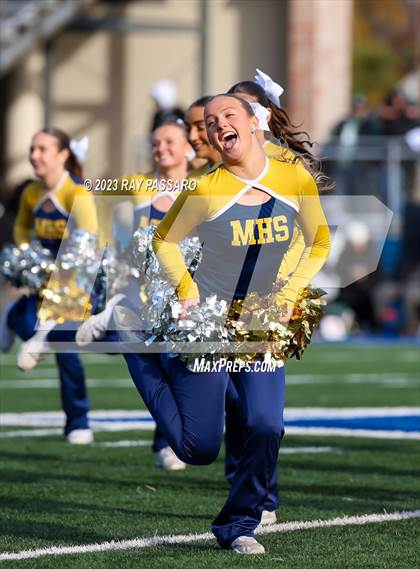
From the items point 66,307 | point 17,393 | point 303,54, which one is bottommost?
point 17,393

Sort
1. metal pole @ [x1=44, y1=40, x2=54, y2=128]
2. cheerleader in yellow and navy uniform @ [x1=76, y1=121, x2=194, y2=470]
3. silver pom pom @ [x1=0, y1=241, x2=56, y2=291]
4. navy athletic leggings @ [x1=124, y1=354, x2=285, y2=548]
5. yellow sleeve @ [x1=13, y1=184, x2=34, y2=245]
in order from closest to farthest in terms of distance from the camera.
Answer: navy athletic leggings @ [x1=124, y1=354, x2=285, y2=548]
cheerleader in yellow and navy uniform @ [x1=76, y1=121, x2=194, y2=470]
silver pom pom @ [x1=0, y1=241, x2=56, y2=291]
yellow sleeve @ [x1=13, y1=184, x2=34, y2=245]
metal pole @ [x1=44, y1=40, x2=54, y2=128]

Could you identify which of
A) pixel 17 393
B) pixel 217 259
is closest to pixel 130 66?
pixel 17 393

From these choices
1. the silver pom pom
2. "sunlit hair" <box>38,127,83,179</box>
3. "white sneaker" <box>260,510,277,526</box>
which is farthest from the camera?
"sunlit hair" <box>38,127,83,179</box>

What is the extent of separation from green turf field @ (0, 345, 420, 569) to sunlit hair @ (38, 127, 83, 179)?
163 centimetres

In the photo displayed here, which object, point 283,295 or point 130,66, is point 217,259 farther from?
point 130,66

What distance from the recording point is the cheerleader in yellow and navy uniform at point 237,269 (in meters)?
5.14

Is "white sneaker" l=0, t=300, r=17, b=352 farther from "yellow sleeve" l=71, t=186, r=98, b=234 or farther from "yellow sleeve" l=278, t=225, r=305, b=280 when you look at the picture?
"yellow sleeve" l=278, t=225, r=305, b=280

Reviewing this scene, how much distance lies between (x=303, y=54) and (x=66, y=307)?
1604 centimetres

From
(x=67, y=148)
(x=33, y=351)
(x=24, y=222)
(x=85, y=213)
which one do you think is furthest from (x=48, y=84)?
(x=33, y=351)

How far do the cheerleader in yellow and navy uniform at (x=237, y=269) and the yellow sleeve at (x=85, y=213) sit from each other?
2.67 meters

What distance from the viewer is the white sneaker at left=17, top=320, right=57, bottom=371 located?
7.60 meters

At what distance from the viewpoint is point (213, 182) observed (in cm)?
527

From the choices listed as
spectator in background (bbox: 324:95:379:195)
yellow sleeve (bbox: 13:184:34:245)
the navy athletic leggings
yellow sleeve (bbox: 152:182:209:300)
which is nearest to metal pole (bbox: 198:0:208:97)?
spectator in background (bbox: 324:95:379:195)

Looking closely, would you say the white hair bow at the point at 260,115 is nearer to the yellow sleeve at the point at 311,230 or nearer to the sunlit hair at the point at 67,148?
the yellow sleeve at the point at 311,230
